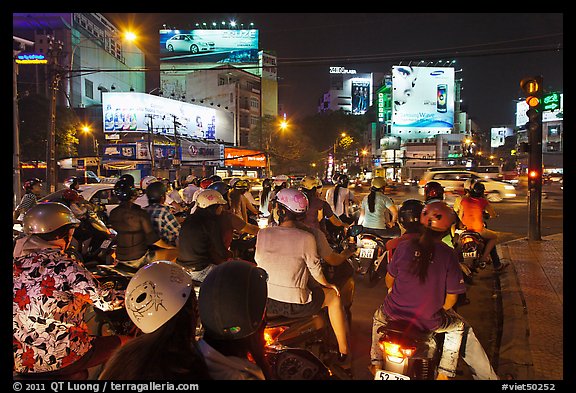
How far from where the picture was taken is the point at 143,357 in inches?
77.9

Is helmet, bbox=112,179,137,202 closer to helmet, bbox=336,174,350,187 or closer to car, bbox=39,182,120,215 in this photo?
car, bbox=39,182,120,215

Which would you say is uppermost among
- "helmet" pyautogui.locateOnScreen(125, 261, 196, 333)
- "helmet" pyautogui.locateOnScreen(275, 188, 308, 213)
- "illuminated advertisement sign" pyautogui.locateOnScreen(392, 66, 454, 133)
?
"illuminated advertisement sign" pyautogui.locateOnScreen(392, 66, 454, 133)

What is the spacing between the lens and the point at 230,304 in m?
2.05

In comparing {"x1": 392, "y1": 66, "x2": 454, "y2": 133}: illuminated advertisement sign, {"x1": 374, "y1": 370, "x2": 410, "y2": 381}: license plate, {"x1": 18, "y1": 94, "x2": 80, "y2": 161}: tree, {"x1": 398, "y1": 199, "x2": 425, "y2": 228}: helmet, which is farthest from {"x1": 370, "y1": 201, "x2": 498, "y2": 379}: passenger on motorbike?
{"x1": 392, "y1": 66, "x2": 454, "y2": 133}: illuminated advertisement sign

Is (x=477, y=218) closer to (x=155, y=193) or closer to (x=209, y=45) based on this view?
(x=155, y=193)

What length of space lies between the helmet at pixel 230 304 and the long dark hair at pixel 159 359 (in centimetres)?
14

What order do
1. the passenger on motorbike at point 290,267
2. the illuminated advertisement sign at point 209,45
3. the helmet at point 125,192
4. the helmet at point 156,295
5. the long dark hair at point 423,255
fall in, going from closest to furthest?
the helmet at point 156,295 < the long dark hair at point 423,255 < the passenger on motorbike at point 290,267 < the helmet at point 125,192 < the illuminated advertisement sign at point 209,45

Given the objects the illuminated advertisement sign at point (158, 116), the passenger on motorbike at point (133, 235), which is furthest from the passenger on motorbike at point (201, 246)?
the illuminated advertisement sign at point (158, 116)

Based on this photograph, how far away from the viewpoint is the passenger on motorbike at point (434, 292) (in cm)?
355

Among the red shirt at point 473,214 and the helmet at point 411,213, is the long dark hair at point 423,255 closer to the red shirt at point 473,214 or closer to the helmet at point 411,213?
the helmet at point 411,213

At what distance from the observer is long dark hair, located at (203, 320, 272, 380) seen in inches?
81.7

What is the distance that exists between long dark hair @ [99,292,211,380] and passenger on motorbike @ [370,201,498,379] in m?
2.06

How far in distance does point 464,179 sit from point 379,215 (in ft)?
89.7
